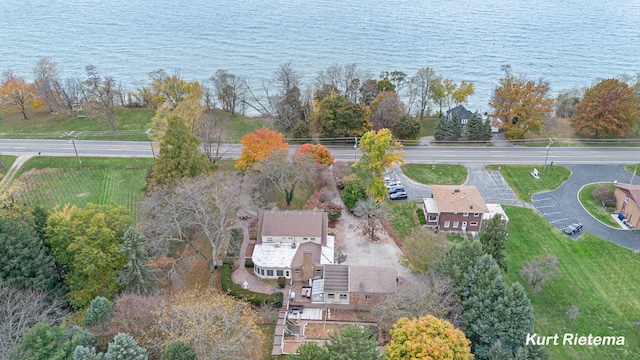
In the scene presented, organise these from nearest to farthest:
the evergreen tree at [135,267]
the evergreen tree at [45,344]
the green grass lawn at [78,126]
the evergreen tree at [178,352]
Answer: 1. the evergreen tree at [45,344]
2. the evergreen tree at [178,352]
3. the evergreen tree at [135,267]
4. the green grass lawn at [78,126]

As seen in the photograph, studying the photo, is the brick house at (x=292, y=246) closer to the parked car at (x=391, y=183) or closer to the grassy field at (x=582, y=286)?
the parked car at (x=391, y=183)

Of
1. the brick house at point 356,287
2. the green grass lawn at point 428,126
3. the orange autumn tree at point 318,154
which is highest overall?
the green grass lawn at point 428,126

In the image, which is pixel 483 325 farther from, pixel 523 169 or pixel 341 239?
pixel 523 169

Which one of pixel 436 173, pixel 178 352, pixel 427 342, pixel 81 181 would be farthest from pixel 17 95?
pixel 427 342

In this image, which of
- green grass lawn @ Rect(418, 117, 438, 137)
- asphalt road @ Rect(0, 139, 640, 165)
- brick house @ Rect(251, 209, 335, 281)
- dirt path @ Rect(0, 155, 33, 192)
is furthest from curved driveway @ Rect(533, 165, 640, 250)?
dirt path @ Rect(0, 155, 33, 192)

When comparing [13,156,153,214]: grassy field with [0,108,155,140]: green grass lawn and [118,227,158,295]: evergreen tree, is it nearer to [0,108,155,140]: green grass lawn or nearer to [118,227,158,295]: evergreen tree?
[0,108,155,140]: green grass lawn

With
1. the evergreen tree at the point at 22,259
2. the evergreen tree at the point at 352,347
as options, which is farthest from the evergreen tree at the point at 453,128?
the evergreen tree at the point at 22,259
